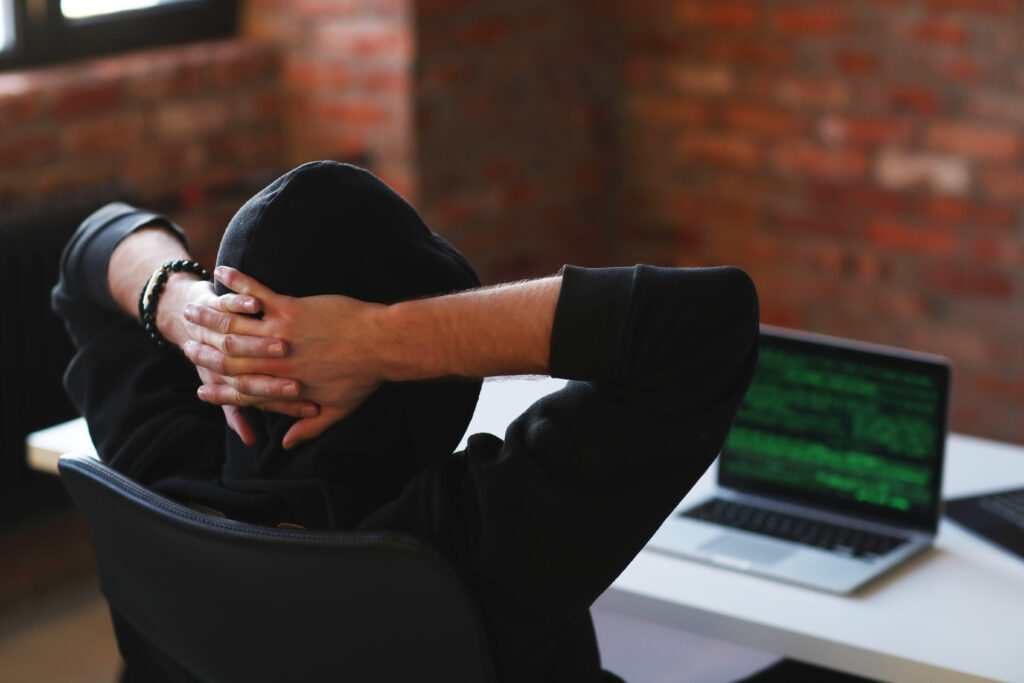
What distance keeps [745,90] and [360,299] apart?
8.54ft

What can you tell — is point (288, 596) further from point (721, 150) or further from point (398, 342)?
point (721, 150)

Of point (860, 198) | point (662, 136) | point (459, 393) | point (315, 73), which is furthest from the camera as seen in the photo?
point (662, 136)

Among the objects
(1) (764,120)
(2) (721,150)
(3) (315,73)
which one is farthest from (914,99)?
(3) (315,73)

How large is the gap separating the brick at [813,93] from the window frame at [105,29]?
1.41m

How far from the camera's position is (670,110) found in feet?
11.7

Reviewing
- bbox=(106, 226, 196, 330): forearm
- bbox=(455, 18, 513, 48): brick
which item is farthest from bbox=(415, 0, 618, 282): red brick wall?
bbox=(106, 226, 196, 330): forearm

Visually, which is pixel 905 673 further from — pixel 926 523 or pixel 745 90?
pixel 745 90

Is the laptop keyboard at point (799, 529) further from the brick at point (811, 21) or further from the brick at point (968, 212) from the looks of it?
the brick at point (811, 21)

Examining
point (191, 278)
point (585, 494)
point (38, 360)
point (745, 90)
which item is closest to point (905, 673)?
point (585, 494)

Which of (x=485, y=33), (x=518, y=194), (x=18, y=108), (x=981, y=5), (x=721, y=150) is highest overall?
(x=981, y=5)

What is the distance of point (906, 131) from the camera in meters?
3.19

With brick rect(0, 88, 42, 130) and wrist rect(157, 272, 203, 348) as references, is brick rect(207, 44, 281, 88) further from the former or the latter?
wrist rect(157, 272, 203, 348)

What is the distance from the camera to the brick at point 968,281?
3146 mm

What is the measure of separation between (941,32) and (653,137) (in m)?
0.84
